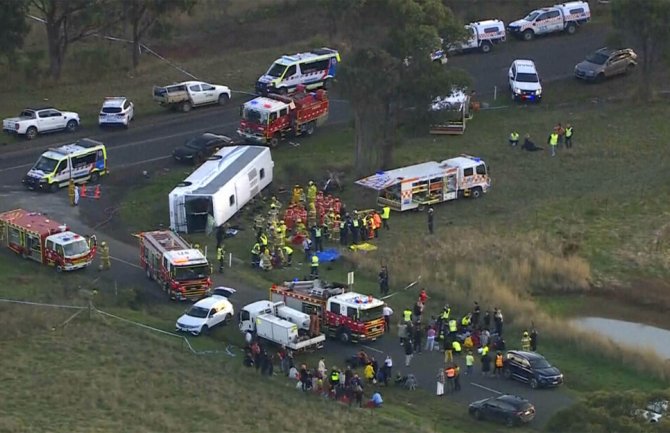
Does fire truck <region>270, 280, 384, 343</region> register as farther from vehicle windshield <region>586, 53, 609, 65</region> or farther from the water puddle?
vehicle windshield <region>586, 53, 609, 65</region>

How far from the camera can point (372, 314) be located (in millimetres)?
50250

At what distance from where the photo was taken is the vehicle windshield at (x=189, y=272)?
53156mm

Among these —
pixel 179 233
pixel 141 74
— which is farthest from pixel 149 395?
pixel 141 74

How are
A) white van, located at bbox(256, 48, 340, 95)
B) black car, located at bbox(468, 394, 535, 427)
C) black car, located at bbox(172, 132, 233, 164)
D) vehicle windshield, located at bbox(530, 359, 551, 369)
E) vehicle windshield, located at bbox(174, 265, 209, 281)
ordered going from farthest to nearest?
white van, located at bbox(256, 48, 340, 95), black car, located at bbox(172, 132, 233, 164), vehicle windshield, located at bbox(174, 265, 209, 281), vehicle windshield, located at bbox(530, 359, 551, 369), black car, located at bbox(468, 394, 535, 427)

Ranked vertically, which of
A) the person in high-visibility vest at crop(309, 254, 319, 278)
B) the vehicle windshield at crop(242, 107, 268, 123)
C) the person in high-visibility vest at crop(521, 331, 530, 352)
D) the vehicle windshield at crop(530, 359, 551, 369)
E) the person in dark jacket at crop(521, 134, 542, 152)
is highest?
the vehicle windshield at crop(242, 107, 268, 123)

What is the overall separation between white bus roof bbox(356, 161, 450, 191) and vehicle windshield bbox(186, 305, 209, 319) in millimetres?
14520

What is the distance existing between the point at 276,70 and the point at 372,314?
29445 mm

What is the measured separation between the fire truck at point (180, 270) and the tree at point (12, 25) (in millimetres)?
26105

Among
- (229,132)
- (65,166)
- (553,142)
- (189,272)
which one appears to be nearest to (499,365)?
(189,272)

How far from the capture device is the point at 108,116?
240 feet

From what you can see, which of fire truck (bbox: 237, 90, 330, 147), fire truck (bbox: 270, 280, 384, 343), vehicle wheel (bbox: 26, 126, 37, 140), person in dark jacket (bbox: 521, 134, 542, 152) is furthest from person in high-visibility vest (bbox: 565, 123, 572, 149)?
vehicle wheel (bbox: 26, 126, 37, 140)

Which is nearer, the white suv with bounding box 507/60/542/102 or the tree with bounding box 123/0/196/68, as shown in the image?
the white suv with bounding box 507/60/542/102

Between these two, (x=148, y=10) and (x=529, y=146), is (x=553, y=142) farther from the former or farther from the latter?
(x=148, y=10)

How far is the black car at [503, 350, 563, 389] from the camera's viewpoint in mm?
46812
